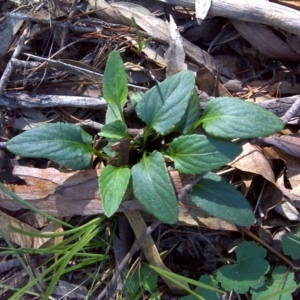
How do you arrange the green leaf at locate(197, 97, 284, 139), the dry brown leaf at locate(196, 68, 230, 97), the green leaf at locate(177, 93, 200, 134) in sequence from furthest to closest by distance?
the dry brown leaf at locate(196, 68, 230, 97) < the green leaf at locate(177, 93, 200, 134) < the green leaf at locate(197, 97, 284, 139)

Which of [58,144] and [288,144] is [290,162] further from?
[58,144]

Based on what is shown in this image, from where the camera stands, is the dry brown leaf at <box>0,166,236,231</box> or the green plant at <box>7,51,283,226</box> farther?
the dry brown leaf at <box>0,166,236,231</box>

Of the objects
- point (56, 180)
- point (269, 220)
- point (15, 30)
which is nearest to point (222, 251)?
point (269, 220)

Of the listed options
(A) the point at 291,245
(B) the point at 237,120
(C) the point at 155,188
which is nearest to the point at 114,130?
(C) the point at 155,188

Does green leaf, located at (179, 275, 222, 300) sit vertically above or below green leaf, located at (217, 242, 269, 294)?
below

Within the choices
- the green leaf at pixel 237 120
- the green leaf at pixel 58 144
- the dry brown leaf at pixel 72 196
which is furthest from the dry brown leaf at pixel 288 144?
the green leaf at pixel 58 144

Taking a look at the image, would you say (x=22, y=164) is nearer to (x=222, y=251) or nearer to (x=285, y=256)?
(x=222, y=251)

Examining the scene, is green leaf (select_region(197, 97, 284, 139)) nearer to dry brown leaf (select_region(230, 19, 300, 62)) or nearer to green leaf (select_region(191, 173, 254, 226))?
green leaf (select_region(191, 173, 254, 226))

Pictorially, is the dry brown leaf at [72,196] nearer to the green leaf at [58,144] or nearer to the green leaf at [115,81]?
the green leaf at [58,144]

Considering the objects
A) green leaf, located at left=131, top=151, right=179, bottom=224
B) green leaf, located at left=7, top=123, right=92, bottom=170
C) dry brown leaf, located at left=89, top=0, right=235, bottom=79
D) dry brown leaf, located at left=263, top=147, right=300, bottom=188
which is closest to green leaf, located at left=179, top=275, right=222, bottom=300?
green leaf, located at left=131, top=151, right=179, bottom=224
